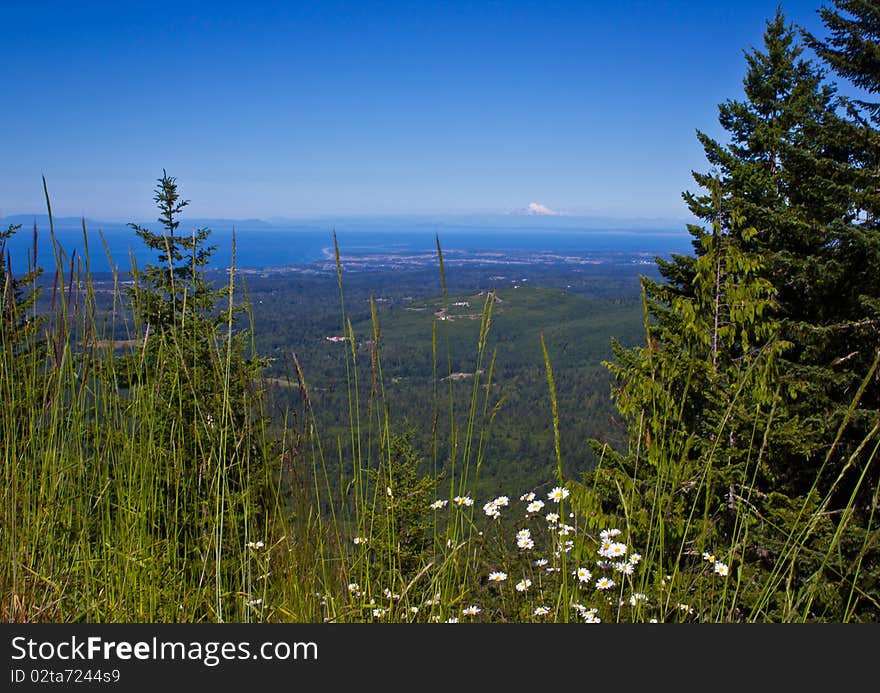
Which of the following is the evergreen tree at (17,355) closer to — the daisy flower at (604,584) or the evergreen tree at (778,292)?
the daisy flower at (604,584)

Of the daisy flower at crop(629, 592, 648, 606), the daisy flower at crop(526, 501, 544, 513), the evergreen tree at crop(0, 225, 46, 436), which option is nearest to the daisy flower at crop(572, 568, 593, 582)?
the daisy flower at crop(629, 592, 648, 606)

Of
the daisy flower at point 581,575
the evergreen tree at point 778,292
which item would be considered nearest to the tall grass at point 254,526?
the daisy flower at point 581,575

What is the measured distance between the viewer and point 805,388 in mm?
8773

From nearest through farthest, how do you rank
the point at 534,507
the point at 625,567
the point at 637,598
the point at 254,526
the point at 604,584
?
the point at 637,598 → the point at 625,567 → the point at 604,584 → the point at 254,526 → the point at 534,507

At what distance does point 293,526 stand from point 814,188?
10593 millimetres

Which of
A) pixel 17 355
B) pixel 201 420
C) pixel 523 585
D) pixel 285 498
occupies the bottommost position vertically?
pixel 523 585

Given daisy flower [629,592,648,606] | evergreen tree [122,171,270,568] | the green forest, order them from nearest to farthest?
daisy flower [629,592,648,606]
the green forest
evergreen tree [122,171,270,568]

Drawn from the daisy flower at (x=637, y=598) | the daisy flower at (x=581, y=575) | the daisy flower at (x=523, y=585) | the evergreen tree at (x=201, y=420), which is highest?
the evergreen tree at (x=201, y=420)

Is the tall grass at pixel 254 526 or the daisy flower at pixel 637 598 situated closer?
the daisy flower at pixel 637 598

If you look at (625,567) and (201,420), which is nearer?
(625,567)

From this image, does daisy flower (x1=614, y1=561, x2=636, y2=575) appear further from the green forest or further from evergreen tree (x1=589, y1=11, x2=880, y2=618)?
evergreen tree (x1=589, y1=11, x2=880, y2=618)

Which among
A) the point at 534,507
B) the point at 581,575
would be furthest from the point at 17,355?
the point at 581,575

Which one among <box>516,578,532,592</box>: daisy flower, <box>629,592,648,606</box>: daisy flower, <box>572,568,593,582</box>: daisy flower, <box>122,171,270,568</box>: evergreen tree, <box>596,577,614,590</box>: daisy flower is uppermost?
<box>122,171,270,568</box>: evergreen tree

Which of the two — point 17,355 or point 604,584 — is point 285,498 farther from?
point 17,355
